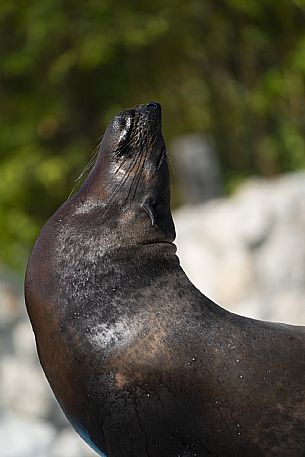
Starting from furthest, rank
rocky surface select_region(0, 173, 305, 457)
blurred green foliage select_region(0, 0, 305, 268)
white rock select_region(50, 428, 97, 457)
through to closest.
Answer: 1. blurred green foliage select_region(0, 0, 305, 268)
2. rocky surface select_region(0, 173, 305, 457)
3. white rock select_region(50, 428, 97, 457)

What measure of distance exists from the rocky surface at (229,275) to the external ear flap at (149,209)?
4.37 m

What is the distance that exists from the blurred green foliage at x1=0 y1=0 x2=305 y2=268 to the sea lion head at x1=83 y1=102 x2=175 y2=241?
1093 cm

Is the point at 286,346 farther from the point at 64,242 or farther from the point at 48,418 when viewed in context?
the point at 48,418

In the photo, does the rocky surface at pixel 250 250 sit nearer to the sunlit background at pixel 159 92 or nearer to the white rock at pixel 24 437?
the sunlit background at pixel 159 92

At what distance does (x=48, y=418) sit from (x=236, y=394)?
5449mm

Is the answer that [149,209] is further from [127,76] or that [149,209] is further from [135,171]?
[127,76]

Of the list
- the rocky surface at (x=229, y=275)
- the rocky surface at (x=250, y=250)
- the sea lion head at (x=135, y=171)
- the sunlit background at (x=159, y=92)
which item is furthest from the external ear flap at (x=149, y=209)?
the sunlit background at (x=159, y=92)

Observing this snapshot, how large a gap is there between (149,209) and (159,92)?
14.2 m

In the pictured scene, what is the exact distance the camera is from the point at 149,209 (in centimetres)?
413

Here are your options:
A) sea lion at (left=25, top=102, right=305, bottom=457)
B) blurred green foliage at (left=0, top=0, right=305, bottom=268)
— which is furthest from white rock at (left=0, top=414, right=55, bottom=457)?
blurred green foliage at (left=0, top=0, right=305, bottom=268)

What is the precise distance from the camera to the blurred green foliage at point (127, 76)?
1631 centimetres

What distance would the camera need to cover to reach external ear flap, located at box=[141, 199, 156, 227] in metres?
4.12

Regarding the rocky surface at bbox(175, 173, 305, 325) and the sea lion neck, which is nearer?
the sea lion neck

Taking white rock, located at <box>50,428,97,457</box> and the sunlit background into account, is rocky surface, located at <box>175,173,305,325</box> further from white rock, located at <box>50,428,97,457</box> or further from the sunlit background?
white rock, located at <box>50,428,97,457</box>
